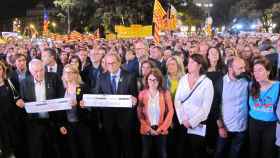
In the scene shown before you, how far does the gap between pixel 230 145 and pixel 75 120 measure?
2.31 meters

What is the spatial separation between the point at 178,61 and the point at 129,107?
4.59 ft

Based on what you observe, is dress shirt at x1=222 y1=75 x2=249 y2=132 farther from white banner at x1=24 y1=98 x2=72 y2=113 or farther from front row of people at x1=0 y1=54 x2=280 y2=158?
white banner at x1=24 y1=98 x2=72 y2=113

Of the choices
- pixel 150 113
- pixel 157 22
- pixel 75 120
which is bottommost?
pixel 75 120

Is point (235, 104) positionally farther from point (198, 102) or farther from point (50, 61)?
point (50, 61)

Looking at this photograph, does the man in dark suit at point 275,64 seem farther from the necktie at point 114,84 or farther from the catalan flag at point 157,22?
the catalan flag at point 157,22

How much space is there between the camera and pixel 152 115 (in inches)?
263

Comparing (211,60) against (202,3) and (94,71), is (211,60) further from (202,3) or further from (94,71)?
(202,3)

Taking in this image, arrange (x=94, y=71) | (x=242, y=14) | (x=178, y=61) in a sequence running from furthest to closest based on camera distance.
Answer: (x=242, y=14) → (x=94, y=71) → (x=178, y=61)

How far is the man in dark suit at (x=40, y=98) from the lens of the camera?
6832mm

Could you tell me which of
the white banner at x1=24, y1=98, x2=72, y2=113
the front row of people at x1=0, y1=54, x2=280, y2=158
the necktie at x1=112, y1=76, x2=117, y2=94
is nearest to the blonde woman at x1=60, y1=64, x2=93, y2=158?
the front row of people at x1=0, y1=54, x2=280, y2=158

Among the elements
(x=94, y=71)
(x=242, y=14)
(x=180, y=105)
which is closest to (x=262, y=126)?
(x=180, y=105)

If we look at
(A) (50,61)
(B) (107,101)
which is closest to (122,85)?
(B) (107,101)

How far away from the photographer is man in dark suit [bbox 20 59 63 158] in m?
6.83

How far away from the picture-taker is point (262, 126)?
6.22m
